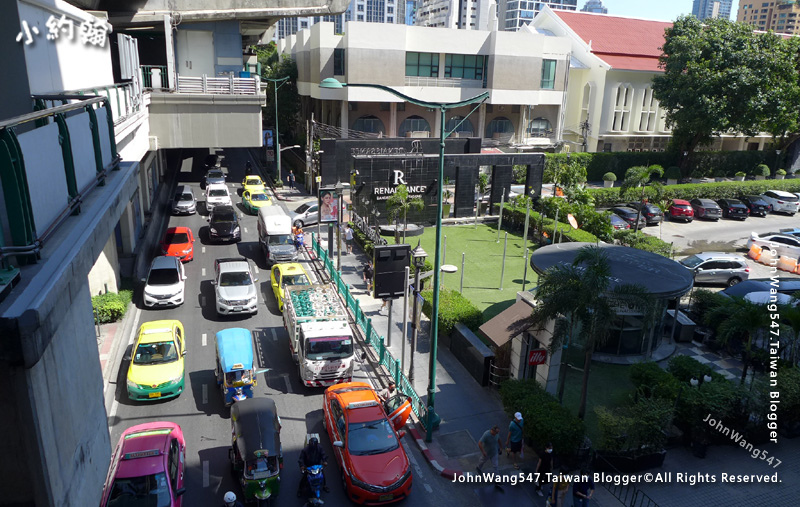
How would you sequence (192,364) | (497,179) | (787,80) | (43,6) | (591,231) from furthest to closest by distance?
1. (787,80)
2. (497,179)
3. (591,231)
4. (192,364)
5. (43,6)

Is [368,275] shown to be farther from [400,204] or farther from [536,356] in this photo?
[536,356]

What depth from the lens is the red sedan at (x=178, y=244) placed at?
29078 millimetres

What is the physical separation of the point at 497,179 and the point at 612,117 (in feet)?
86.6

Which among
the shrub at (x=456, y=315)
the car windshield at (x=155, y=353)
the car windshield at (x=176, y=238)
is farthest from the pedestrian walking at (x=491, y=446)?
the car windshield at (x=176, y=238)

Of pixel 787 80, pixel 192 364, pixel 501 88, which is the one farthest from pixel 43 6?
pixel 787 80

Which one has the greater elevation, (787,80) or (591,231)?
(787,80)

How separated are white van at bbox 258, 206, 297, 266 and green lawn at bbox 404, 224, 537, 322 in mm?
7256

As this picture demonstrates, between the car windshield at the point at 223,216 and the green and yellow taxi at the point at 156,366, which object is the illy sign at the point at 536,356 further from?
the car windshield at the point at 223,216

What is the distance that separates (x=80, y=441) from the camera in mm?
5922

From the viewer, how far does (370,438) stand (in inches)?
563

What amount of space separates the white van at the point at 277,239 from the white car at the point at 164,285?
17.8ft

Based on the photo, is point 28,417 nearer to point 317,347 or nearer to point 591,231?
point 317,347

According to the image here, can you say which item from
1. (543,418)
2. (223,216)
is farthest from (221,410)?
(223,216)

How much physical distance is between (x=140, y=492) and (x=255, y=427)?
9.14ft
